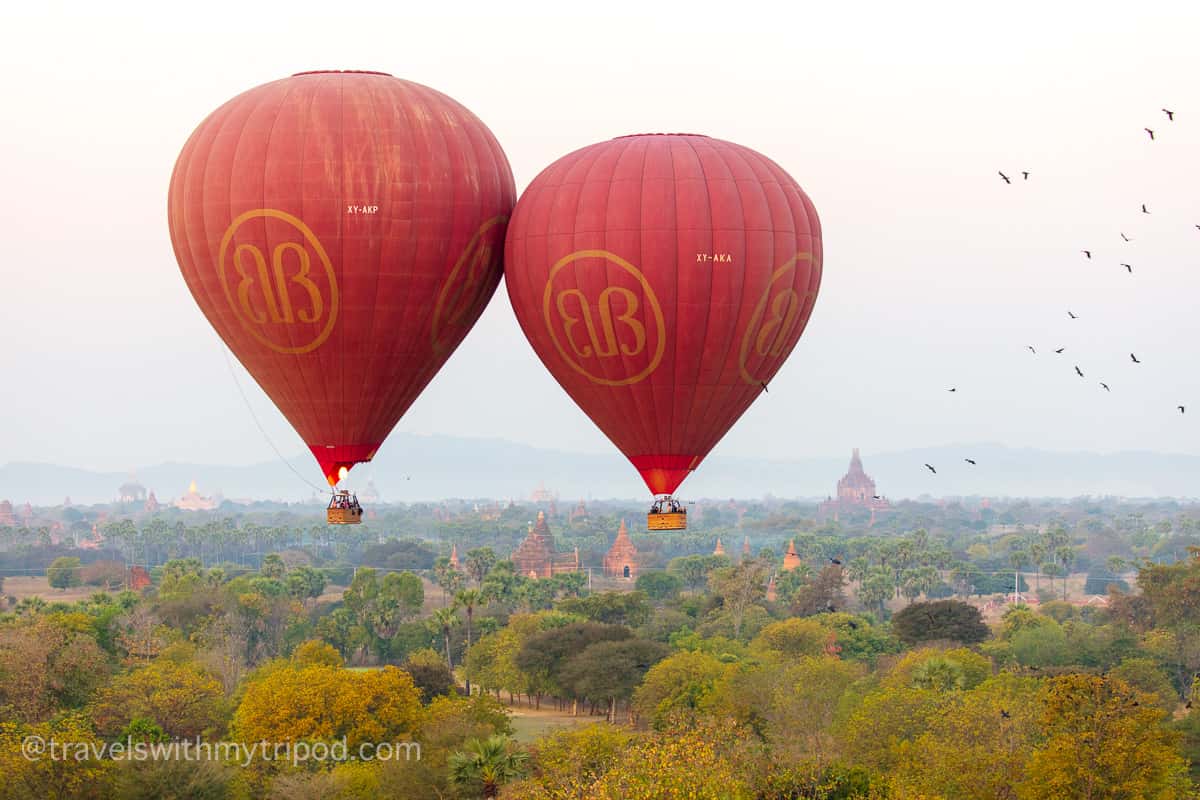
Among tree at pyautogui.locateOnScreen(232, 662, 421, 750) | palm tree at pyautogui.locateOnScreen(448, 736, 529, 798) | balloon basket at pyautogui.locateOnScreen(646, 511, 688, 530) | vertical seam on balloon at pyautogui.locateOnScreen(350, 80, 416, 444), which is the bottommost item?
palm tree at pyautogui.locateOnScreen(448, 736, 529, 798)

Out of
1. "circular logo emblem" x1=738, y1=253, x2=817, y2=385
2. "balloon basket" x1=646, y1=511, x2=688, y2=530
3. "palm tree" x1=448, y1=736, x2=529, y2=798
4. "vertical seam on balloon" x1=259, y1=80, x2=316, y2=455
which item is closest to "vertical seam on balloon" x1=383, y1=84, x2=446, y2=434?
"vertical seam on balloon" x1=259, y1=80, x2=316, y2=455

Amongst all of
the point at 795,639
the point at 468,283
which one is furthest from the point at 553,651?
the point at 468,283

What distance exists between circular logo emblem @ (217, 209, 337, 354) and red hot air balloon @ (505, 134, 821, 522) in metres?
3.56

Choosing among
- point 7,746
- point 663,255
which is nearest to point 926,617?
point 7,746

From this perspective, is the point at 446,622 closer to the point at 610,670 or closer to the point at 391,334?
the point at 610,670

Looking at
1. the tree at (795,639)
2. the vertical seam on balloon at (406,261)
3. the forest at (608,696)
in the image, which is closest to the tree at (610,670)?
the forest at (608,696)

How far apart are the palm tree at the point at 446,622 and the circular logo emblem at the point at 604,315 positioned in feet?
187

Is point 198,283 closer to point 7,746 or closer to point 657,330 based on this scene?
point 657,330

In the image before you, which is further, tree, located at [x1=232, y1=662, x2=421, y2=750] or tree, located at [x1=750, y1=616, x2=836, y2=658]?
tree, located at [x1=750, y1=616, x2=836, y2=658]

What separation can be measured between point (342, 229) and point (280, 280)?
1587 mm

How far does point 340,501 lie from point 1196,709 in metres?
36.0

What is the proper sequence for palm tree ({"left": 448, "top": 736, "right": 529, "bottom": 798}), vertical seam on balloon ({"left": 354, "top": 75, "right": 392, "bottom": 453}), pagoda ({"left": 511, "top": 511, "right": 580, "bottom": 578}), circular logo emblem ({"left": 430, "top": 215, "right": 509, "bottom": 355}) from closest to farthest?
1. vertical seam on balloon ({"left": 354, "top": 75, "right": 392, "bottom": 453})
2. circular logo emblem ({"left": 430, "top": 215, "right": 509, "bottom": 355})
3. palm tree ({"left": 448, "top": 736, "right": 529, "bottom": 798})
4. pagoda ({"left": 511, "top": 511, "right": 580, "bottom": 578})

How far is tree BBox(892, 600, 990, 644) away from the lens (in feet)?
275

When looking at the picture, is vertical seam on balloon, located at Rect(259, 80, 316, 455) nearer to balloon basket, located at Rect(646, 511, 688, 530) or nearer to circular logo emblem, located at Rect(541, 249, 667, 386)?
circular logo emblem, located at Rect(541, 249, 667, 386)
